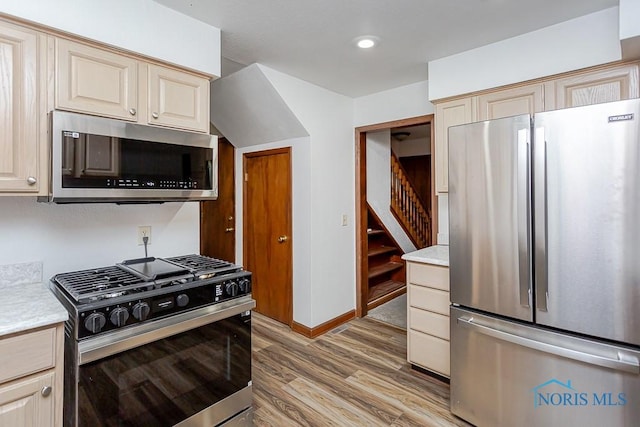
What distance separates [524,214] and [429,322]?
113cm

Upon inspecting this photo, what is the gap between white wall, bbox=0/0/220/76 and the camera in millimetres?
1570

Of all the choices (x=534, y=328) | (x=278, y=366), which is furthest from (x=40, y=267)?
(x=534, y=328)

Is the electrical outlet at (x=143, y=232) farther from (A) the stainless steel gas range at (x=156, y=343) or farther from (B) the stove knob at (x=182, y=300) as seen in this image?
(B) the stove knob at (x=182, y=300)

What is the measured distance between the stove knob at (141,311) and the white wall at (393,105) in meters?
2.86

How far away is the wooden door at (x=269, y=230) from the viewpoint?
351 centimetres

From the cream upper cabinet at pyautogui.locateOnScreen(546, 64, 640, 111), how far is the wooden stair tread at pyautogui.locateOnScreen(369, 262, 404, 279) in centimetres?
284

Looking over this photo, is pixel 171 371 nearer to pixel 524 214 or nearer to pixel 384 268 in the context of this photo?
pixel 524 214

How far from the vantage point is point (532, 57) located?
7.59 ft

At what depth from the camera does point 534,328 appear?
5.67ft

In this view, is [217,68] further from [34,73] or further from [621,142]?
[621,142]

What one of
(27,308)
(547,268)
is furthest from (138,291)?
(547,268)

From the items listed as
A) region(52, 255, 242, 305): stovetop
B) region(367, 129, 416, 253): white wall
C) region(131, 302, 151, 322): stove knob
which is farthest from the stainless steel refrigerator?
region(367, 129, 416, 253): white wall

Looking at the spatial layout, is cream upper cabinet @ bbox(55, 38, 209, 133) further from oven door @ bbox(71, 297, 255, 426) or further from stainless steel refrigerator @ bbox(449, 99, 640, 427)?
stainless steel refrigerator @ bbox(449, 99, 640, 427)

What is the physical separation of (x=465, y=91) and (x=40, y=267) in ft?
10.0
